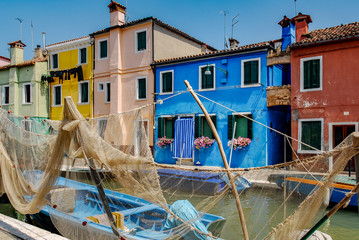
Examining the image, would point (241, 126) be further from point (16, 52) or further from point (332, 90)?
point (16, 52)

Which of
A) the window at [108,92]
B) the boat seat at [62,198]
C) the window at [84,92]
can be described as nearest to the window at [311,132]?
the boat seat at [62,198]

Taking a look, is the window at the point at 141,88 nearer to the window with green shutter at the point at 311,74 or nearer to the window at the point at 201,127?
the window at the point at 201,127

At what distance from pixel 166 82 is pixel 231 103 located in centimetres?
441

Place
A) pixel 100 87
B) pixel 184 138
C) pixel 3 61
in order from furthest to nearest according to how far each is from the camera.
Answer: pixel 3 61
pixel 100 87
pixel 184 138

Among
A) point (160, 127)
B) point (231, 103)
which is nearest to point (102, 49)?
point (160, 127)

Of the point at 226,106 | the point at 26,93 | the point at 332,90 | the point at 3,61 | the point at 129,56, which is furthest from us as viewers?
the point at 3,61

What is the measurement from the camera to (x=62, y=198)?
568 cm

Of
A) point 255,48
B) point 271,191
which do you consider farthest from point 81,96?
point 271,191

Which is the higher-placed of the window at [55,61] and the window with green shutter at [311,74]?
the window at [55,61]

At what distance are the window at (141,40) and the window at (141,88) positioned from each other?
1871 mm

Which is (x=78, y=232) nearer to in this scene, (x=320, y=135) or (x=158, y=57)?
(x=320, y=135)

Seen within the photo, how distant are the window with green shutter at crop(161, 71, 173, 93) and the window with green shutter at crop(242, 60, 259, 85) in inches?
178

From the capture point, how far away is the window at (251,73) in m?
14.2

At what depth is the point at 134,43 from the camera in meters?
18.5
